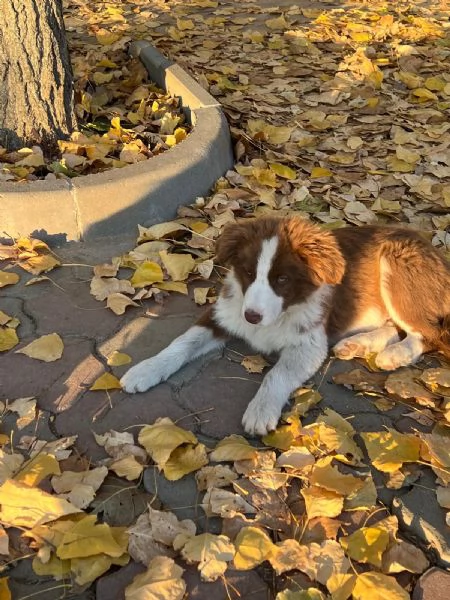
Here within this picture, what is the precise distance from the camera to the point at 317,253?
11.0 feet

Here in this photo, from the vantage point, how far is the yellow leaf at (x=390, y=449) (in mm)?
2922

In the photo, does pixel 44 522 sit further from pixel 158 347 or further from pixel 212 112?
pixel 212 112

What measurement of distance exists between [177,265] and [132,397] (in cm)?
123

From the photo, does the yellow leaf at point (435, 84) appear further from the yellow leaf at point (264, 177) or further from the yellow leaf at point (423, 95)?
the yellow leaf at point (264, 177)

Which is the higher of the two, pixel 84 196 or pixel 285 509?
pixel 84 196

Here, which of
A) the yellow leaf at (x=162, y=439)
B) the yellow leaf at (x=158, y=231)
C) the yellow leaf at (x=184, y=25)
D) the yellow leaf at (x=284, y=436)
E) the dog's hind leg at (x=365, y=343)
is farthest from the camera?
the yellow leaf at (x=184, y=25)

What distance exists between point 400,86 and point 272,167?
2.91m

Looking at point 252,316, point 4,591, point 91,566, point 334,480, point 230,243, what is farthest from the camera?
point 230,243

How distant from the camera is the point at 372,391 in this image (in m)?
3.46

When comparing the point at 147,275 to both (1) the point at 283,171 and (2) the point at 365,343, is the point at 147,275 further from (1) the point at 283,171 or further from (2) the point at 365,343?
(1) the point at 283,171

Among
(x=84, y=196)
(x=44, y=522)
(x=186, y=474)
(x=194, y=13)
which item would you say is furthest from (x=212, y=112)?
(x=194, y=13)

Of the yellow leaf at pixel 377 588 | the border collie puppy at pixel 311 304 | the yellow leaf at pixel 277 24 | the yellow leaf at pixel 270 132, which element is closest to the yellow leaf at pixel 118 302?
the border collie puppy at pixel 311 304

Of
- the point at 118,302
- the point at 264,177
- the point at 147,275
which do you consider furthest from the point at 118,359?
the point at 264,177

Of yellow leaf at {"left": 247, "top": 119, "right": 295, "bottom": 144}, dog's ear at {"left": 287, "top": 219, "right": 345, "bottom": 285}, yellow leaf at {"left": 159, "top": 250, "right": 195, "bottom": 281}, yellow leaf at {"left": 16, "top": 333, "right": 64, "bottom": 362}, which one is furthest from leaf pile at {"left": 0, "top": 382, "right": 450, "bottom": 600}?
yellow leaf at {"left": 247, "top": 119, "right": 295, "bottom": 144}
